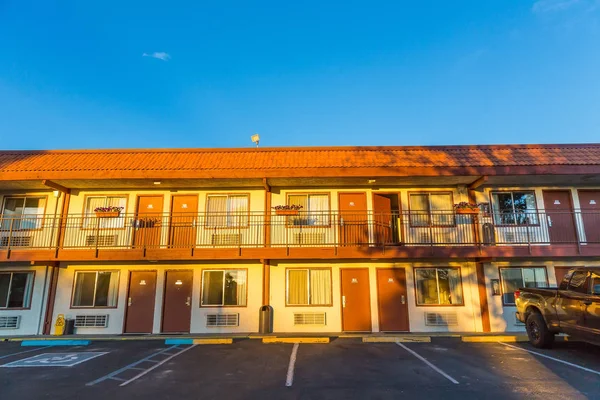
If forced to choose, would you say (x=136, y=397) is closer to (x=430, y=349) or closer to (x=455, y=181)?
(x=430, y=349)

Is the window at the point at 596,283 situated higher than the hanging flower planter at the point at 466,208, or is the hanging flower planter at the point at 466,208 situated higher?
the hanging flower planter at the point at 466,208

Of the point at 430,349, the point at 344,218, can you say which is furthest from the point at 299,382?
the point at 344,218

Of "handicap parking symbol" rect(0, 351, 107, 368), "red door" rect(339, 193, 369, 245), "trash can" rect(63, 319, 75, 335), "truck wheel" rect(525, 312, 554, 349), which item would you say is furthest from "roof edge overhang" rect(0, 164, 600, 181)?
"handicap parking symbol" rect(0, 351, 107, 368)

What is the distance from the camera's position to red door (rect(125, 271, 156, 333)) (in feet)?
39.7

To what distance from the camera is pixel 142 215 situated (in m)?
12.9

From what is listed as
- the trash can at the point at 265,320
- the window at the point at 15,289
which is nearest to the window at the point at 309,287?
the trash can at the point at 265,320

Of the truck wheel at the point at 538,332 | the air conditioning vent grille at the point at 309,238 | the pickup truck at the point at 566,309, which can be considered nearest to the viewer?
the pickup truck at the point at 566,309

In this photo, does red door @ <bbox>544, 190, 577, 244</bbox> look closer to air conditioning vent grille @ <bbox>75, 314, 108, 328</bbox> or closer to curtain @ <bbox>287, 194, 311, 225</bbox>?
curtain @ <bbox>287, 194, 311, 225</bbox>

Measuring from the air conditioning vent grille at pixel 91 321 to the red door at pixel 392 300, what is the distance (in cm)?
964

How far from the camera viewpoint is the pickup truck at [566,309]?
7.55 metres

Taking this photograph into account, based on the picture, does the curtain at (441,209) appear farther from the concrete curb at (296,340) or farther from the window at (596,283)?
the concrete curb at (296,340)

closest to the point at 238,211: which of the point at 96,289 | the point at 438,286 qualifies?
the point at 96,289

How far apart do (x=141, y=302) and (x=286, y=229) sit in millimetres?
5770

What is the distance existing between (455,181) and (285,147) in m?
6.57
